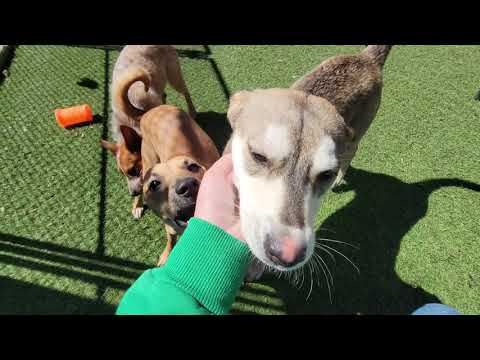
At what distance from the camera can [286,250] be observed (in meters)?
1.80

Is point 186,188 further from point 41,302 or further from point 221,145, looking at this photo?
point 221,145

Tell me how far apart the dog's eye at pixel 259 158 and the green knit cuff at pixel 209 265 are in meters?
0.58

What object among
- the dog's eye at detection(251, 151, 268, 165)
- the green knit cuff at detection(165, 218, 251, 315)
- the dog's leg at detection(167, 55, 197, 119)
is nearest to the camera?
the green knit cuff at detection(165, 218, 251, 315)

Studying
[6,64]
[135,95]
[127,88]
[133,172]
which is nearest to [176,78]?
[135,95]

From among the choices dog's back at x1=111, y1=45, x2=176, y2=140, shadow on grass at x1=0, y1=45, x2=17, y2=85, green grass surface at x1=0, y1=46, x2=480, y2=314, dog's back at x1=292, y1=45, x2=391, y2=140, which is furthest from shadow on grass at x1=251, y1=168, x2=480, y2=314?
shadow on grass at x1=0, y1=45, x2=17, y2=85

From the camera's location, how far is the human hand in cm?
223

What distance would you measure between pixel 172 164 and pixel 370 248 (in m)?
2.62

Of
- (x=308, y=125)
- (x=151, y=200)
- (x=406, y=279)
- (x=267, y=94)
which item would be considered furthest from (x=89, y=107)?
(x=406, y=279)

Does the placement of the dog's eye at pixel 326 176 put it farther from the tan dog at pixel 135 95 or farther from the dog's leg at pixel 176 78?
the dog's leg at pixel 176 78

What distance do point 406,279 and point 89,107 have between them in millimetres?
5074

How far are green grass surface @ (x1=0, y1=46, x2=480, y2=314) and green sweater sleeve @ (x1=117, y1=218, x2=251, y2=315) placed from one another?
1811 mm

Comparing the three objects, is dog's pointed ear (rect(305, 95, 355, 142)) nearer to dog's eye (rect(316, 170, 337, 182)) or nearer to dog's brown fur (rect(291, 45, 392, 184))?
dog's eye (rect(316, 170, 337, 182))

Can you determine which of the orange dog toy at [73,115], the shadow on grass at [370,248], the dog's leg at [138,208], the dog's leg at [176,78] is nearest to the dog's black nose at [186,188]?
the dog's leg at [138,208]
